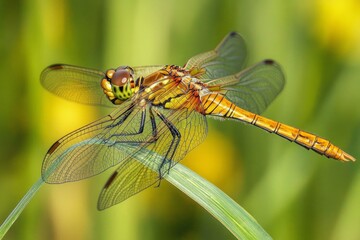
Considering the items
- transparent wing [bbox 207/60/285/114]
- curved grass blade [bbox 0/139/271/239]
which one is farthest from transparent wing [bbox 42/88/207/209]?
transparent wing [bbox 207/60/285/114]

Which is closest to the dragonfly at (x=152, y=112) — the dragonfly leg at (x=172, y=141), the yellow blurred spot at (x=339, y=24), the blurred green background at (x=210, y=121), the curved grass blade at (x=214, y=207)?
the dragonfly leg at (x=172, y=141)

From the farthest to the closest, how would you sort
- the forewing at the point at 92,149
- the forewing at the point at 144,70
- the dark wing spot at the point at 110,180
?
1. the forewing at the point at 144,70
2. the dark wing spot at the point at 110,180
3. the forewing at the point at 92,149

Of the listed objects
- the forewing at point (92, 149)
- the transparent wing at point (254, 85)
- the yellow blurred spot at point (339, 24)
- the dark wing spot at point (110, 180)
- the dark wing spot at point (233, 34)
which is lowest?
the dark wing spot at point (110, 180)

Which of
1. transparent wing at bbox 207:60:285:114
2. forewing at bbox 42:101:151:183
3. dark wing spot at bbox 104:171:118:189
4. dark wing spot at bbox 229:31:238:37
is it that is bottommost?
dark wing spot at bbox 104:171:118:189

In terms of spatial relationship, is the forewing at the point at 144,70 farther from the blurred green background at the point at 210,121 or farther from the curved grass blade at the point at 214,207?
the curved grass blade at the point at 214,207

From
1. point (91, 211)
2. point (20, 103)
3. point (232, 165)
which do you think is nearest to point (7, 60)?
point (20, 103)

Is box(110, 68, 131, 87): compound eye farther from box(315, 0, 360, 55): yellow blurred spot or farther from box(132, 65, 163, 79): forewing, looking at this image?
box(315, 0, 360, 55): yellow blurred spot

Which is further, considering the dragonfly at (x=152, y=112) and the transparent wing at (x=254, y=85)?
the transparent wing at (x=254, y=85)
